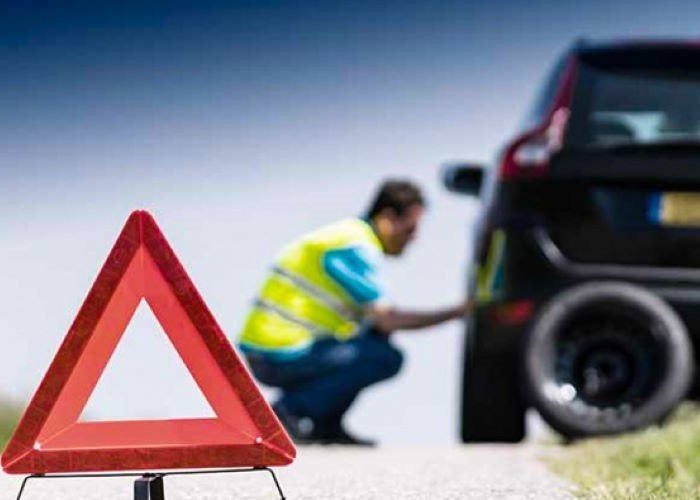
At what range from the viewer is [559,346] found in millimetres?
7949

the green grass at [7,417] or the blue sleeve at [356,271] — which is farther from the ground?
the green grass at [7,417]

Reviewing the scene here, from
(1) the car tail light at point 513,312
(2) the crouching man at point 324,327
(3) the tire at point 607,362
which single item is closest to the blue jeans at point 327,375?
(2) the crouching man at point 324,327

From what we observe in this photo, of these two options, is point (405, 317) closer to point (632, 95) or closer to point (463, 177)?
point (463, 177)

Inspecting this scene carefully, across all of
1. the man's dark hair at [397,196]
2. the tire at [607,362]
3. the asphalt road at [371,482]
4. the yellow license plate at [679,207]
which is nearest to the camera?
the asphalt road at [371,482]

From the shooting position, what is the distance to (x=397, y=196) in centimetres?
972

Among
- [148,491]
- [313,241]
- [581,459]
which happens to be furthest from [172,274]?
[313,241]

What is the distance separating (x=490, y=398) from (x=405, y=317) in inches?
48.9

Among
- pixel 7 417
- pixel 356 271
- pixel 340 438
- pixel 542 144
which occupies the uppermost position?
pixel 542 144

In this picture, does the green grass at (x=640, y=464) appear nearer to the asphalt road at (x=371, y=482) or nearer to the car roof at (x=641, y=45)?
the asphalt road at (x=371, y=482)

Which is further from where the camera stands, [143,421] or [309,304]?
[309,304]

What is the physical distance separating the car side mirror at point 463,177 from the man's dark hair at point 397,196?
0.59m

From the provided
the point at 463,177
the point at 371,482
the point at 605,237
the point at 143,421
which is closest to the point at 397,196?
the point at 463,177

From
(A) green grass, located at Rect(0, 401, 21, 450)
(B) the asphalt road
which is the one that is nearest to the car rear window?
(B) the asphalt road

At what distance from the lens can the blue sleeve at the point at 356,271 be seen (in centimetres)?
938
